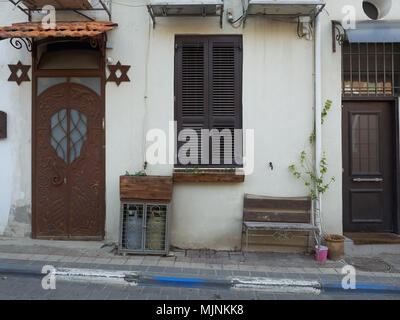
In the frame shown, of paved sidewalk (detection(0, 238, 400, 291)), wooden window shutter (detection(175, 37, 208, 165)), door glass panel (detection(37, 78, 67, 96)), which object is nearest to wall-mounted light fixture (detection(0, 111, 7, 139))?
door glass panel (detection(37, 78, 67, 96))

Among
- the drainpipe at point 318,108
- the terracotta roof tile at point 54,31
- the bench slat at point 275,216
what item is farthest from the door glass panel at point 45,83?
the drainpipe at point 318,108

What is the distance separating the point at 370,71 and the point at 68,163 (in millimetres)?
5954

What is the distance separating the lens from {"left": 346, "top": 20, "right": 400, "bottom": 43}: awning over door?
18.5ft

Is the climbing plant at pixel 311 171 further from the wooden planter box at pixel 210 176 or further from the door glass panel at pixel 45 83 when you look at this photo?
the door glass panel at pixel 45 83

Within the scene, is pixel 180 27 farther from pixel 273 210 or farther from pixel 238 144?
pixel 273 210

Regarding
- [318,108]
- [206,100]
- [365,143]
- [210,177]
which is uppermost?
[206,100]

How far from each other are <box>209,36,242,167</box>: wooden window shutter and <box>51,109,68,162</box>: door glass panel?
271 cm

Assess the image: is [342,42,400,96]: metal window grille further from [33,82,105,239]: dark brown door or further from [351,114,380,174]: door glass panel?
[33,82,105,239]: dark brown door

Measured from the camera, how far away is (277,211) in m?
5.85

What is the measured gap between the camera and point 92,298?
162 inches

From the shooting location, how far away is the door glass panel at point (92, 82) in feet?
20.1

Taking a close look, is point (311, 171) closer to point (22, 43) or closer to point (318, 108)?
point (318, 108)

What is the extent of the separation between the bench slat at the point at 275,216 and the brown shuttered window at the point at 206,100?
3.17ft

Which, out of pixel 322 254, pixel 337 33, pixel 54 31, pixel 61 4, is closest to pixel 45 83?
pixel 54 31
